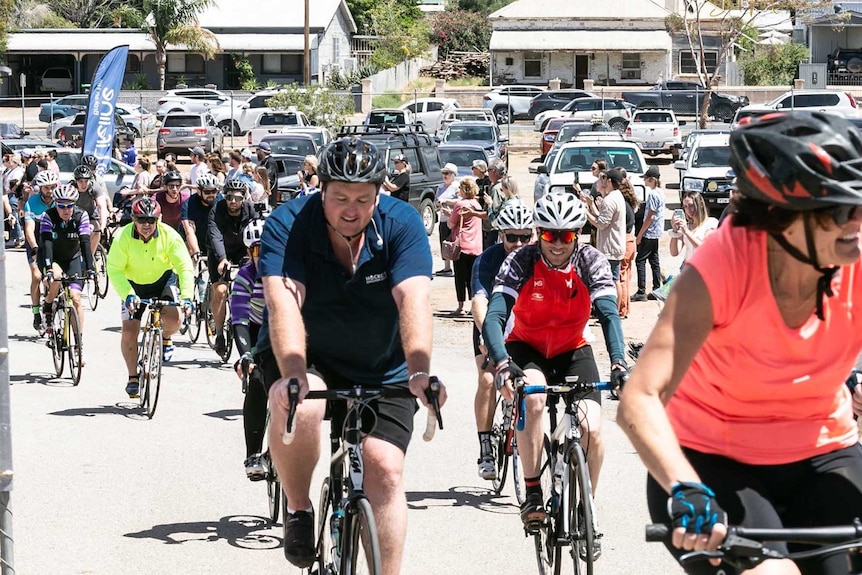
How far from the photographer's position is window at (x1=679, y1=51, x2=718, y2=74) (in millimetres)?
71938

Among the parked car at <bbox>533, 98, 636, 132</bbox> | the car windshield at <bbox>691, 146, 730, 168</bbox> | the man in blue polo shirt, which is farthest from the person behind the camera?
the parked car at <bbox>533, 98, 636, 132</bbox>

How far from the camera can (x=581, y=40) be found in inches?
2734

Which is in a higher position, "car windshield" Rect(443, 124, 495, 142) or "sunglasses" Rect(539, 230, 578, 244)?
"car windshield" Rect(443, 124, 495, 142)

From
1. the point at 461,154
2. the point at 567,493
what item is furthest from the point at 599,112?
the point at 567,493

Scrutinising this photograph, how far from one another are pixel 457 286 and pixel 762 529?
1404cm

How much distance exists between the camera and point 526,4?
236 ft

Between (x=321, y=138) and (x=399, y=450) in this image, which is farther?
(x=321, y=138)

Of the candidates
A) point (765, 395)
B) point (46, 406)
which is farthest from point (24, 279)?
point (765, 395)

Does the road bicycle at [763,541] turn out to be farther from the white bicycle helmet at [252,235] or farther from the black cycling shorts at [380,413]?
the white bicycle helmet at [252,235]

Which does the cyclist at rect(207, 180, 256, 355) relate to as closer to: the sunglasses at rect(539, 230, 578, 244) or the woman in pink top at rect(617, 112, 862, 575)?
the sunglasses at rect(539, 230, 578, 244)

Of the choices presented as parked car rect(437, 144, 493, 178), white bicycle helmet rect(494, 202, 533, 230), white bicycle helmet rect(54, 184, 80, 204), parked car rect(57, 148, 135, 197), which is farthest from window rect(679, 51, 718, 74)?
white bicycle helmet rect(494, 202, 533, 230)

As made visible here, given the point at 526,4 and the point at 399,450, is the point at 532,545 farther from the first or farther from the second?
the point at 526,4

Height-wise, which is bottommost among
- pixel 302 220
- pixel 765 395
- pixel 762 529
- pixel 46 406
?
pixel 46 406

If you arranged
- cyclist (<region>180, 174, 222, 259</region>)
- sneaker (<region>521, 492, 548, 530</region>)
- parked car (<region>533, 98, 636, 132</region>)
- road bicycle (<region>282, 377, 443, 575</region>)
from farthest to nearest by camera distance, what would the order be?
parked car (<region>533, 98, 636, 132</region>), cyclist (<region>180, 174, 222, 259</region>), sneaker (<region>521, 492, 548, 530</region>), road bicycle (<region>282, 377, 443, 575</region>)
